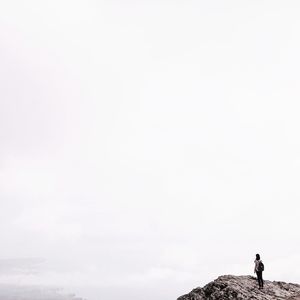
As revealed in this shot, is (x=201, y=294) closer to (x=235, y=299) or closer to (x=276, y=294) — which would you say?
(x=235, y=299)

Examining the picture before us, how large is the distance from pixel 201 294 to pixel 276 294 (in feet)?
28.0

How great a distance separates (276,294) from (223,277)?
21.7 feet

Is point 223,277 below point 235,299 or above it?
above

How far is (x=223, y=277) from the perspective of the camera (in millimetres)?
42906

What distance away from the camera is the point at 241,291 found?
37469mm

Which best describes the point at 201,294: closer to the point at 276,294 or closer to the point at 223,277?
the point at 223,277

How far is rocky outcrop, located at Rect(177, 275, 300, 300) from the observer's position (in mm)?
37219

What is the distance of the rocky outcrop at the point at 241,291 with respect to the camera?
3722 cm

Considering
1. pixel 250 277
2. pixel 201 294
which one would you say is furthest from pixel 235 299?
pixel 250 277

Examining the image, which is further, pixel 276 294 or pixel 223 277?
pixel 223 277

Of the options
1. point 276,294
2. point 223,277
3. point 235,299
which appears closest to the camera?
point 235,299

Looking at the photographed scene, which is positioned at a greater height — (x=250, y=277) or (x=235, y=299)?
(x=250, y=277)

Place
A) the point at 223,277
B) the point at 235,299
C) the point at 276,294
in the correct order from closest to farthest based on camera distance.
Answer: the point at 235,299, the point at 276,294, the point at 223,277

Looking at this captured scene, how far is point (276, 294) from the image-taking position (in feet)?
128
